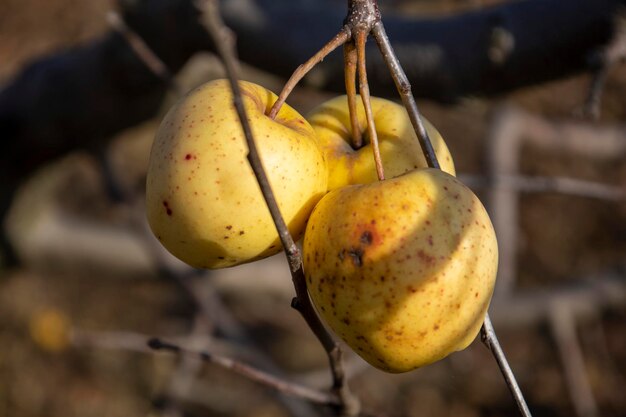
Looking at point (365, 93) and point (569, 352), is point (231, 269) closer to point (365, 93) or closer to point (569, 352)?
point (569, 352)

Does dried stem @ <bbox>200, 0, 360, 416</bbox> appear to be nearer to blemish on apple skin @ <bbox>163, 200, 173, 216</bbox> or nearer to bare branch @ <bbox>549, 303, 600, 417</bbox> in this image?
blemish on apple skin @ <bbox>163, 200, 173, 216</bbox>

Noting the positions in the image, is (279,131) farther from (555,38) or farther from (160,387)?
(160,387)

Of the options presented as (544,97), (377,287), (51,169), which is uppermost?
(377,287)

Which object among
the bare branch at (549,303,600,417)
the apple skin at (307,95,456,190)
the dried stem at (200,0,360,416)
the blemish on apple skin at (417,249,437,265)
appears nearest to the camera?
the dried stem at (200,0,360,416)

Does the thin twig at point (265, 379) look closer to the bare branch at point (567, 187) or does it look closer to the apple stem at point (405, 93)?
the apple stem at point (405, 93)

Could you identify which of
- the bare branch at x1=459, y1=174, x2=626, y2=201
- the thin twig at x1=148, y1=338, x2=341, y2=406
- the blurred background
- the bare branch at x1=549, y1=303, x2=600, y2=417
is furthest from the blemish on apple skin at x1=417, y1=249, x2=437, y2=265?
the bare branch at x1=549, y1=303, x2=600, y2=417

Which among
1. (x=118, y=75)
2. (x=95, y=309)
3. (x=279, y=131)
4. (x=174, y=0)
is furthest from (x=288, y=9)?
(x=95, y=309)

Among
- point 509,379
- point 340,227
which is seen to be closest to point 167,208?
point 340,227
